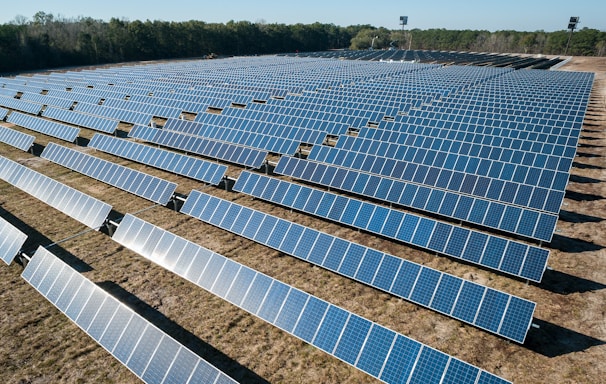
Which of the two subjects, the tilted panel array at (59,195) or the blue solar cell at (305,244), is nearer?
the blue solar cell at (305,244)

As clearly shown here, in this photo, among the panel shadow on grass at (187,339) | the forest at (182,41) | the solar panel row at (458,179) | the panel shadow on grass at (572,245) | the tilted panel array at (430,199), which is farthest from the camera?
the forest at (182,41)

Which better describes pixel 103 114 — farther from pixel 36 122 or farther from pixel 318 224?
pixel 318 224

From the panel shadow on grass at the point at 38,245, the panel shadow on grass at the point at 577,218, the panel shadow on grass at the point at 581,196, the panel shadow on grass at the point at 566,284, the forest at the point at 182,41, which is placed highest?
the forest at the point at 182,41

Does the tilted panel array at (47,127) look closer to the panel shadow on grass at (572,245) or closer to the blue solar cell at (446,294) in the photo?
the blue solar cell at (446,294)

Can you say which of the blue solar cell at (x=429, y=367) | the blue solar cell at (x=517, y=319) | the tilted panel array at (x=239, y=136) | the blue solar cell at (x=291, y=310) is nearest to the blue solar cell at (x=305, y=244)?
the blue solar cell at (x=291, y=310)

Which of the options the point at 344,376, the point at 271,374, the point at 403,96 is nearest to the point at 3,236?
the point at 271,374

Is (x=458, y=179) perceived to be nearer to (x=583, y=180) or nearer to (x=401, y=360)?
(x=583, y=180)

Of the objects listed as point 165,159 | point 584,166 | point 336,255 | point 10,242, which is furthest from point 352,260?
point 584,166
